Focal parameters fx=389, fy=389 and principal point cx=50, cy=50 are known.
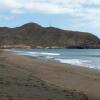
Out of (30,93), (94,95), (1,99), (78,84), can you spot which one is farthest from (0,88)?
(78,84)

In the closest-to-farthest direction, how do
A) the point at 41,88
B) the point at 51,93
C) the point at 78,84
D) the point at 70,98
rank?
the point at 70,98, the point at 51,93, the point at 41,88, the point at 78,84

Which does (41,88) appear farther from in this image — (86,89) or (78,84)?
(78,84)

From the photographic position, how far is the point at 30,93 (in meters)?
12.3

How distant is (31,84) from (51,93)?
2.29m

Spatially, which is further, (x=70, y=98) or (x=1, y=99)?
(x=70, y=98)

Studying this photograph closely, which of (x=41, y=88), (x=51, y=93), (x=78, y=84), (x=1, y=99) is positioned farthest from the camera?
(x=78, y=84)

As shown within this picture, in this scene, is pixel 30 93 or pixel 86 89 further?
pixel 86 89

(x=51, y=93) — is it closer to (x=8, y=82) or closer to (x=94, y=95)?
(x=94, y=95)

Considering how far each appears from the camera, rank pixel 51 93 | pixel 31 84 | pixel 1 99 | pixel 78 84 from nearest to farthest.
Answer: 1. pixel 1 99
2. pixel 51 93
3. pixel 31 84
4. pixel 78 84

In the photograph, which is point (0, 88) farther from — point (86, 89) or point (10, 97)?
point (86, 89)

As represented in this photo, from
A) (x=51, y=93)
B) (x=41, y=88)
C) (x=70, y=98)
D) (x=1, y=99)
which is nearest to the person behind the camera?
(x=1, y=99)

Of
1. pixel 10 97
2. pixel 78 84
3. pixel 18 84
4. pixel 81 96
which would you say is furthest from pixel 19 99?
pixel 78 84

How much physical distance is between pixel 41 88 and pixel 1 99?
2.86 metres

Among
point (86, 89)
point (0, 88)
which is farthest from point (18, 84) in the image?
point (86, 89)
